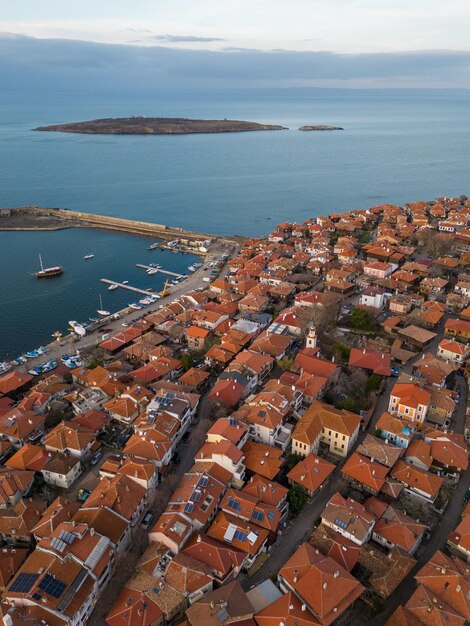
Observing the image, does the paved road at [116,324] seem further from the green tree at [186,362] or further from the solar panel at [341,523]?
the solar panel at [341,523]

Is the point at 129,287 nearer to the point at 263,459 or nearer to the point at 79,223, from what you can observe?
the point at 79,223

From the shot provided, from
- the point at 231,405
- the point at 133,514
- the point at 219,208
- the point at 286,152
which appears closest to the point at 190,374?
the point at 231,405

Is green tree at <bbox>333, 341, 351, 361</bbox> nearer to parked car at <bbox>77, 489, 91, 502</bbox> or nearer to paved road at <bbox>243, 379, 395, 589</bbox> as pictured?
paved road at <bbox>243, 379, 395, 589</bbox>

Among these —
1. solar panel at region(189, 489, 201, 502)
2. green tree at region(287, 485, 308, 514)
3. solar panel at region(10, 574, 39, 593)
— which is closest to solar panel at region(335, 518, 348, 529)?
green tree at region(287, 485, 308, 514)

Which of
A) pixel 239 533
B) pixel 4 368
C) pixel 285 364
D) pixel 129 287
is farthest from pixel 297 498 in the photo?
pixel 129 287

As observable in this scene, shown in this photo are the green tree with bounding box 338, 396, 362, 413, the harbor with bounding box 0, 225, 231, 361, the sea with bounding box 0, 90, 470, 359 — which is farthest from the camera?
the sea with bounding box 0, 90, 470, 359

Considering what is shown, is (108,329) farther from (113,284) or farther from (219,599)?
(219,599)

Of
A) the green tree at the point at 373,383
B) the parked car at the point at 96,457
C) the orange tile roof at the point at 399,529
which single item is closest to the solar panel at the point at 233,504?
the orange tile roof at the point at 399,529
